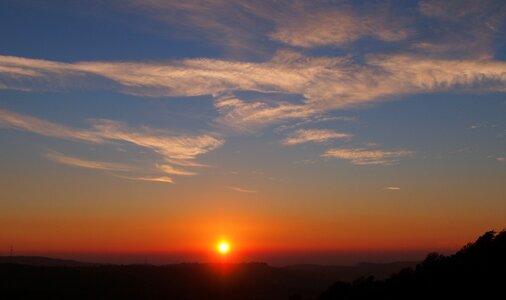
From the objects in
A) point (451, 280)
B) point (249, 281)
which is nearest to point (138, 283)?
point (249, 281)

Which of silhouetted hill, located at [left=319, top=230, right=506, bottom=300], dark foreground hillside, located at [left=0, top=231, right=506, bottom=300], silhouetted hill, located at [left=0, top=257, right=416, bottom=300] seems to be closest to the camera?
silhouetted hill, located at [left=319, top=230, right=506, bottom=300]

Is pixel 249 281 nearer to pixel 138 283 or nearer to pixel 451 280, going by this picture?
pixel 138 283

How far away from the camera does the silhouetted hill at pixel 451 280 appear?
33.6 meters

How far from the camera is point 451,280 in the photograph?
121ft

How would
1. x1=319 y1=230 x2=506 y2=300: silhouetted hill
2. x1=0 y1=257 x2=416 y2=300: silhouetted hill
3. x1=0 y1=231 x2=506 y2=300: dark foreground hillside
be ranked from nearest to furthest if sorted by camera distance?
x1=319 y1=230 x2=506 y2=300: silhouetted hill, x1=0 y1=231 x2=506 y2=300: dark foreground hillside, x1=0 y1=257 x2=416 y2=300: silhouetted hill

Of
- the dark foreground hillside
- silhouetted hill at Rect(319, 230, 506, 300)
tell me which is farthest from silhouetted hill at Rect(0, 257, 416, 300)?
silhouetted hill at Rect(319, 230, 506, 300)

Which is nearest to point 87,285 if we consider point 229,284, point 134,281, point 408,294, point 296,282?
point 134,281

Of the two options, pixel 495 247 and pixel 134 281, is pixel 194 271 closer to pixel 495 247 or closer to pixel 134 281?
pixel 134 281

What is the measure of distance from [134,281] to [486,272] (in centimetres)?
8206

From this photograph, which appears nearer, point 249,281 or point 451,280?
point 451,280

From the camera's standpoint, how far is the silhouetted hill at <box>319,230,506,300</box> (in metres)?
33.6

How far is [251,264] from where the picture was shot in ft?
487

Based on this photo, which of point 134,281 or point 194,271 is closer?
point 134,281

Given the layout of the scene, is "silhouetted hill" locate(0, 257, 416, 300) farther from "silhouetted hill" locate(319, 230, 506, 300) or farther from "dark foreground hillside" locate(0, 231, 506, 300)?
"silhouetted hill" locate(319, 230, 506, 300)
